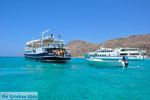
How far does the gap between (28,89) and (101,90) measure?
651 centimetres

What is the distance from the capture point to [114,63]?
69.2m

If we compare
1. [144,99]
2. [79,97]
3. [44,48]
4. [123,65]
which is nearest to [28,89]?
[79,97]

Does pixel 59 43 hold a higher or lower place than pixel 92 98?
higher

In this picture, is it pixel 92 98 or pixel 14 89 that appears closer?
pixel 92 98

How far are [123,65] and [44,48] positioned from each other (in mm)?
22749

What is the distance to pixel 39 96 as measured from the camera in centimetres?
2320

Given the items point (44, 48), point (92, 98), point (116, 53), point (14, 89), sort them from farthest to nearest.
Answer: point (116, 53), point (44, 48), point (14, 89), point (92, 98)

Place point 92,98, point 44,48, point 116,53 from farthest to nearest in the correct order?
point 116,53
point 44,48
point 92,98

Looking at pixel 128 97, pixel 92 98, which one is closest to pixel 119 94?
pixel 128 97

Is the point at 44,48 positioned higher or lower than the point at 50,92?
higher

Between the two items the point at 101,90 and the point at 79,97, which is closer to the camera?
the point at 79,97

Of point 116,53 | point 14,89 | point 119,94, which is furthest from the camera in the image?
point 116,53

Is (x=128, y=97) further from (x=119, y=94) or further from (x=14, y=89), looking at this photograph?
(x=14, y=89)

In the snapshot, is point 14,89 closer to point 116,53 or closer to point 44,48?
point 44,48
